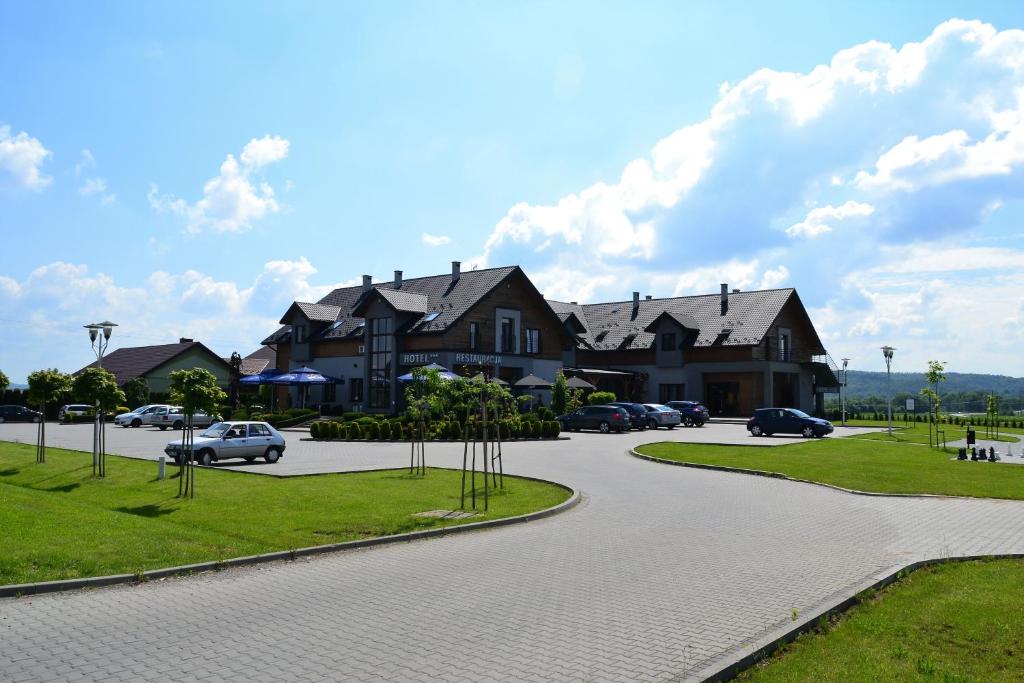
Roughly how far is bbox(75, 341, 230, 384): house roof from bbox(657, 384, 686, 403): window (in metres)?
36.5

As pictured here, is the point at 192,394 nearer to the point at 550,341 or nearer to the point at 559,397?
the point at 559,397

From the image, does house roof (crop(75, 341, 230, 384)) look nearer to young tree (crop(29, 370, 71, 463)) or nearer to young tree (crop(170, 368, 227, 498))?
young tree (crop(29, 370, 71, 463))

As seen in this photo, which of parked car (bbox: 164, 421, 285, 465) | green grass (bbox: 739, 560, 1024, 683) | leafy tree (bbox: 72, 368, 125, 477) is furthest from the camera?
parked car (bbox: 164, 421, 285, 465)

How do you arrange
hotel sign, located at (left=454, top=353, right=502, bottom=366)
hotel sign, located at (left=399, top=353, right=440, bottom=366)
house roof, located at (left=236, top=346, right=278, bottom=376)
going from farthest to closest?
house roof, located at (left=236, top=346, right=278, bottom=376) < hotel sign, located at (left=454, top=353, right=502, bottom=366) < hotel sign, located at (left=399, top=353, right=440, bottom=366)

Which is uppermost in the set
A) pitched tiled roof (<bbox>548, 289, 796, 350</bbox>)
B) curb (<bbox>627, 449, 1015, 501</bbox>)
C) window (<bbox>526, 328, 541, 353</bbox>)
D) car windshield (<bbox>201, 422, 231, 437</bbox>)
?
pitched tiled roof (<bbox>548, 289, 796, 350</bbox>)

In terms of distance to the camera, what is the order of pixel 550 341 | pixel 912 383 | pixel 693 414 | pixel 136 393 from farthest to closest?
pixel 912 383 → pixel 136 393 → pixel 550 341 → pixel 693 414

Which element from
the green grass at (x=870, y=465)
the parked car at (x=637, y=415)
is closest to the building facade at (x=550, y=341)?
the parked car at (x=637, y=415)

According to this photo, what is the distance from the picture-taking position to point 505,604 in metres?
7.95

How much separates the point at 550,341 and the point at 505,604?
4561 centimetres

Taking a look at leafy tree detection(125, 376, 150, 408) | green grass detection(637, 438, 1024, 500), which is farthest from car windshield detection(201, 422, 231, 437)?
leafy tree detection(125, 376, 150, 408)

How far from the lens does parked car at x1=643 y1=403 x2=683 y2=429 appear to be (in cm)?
4216

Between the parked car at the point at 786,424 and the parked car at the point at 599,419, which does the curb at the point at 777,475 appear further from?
the parked car at the point at 786,424

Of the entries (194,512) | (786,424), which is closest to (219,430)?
(194,512)

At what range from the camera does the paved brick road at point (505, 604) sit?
20.3 ft
